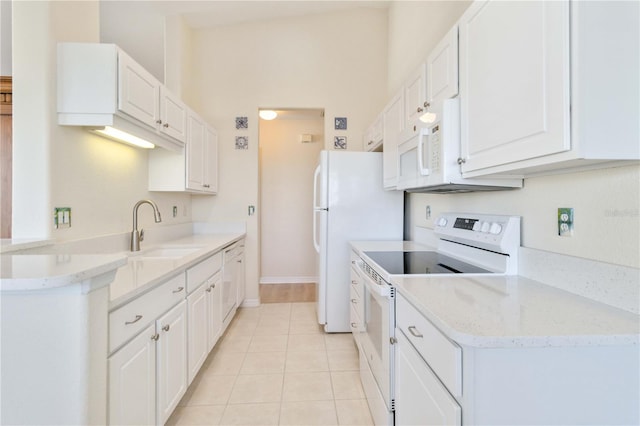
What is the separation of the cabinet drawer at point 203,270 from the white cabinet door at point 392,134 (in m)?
1.51

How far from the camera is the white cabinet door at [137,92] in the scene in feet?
5.60

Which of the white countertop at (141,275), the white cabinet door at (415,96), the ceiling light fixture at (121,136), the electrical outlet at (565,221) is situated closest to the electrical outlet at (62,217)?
the white countertop at (141,275)

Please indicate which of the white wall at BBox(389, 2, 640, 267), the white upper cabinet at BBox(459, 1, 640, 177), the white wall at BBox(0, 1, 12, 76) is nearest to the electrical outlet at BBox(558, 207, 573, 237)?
A: the white wall at BBox(389, 2, 640, 267)

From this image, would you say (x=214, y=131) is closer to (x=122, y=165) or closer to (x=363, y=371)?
(x=122, y=165)

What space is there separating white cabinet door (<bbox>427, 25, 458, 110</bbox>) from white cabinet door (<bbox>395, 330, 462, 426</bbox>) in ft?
3.70

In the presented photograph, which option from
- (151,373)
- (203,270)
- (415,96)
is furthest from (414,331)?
→ (203,270)

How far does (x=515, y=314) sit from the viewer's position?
917 millimetres

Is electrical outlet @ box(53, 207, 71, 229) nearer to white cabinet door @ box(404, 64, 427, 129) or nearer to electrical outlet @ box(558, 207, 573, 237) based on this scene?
white cabinet door @ box(404, 64, 427, 129)

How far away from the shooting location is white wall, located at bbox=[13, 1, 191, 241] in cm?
152

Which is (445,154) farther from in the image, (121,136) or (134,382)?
(121,136)

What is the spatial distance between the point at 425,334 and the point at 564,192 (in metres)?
0.75

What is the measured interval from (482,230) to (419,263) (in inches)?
14.5

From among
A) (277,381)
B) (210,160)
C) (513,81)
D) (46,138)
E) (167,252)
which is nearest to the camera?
(513,81)

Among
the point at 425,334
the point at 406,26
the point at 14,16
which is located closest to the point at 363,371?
the point at 425,334
